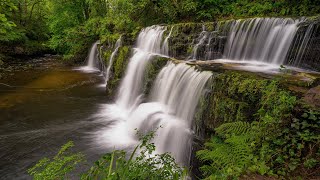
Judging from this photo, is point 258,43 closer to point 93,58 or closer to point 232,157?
point 232,157

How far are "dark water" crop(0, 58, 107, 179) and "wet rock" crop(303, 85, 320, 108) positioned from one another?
203 inches

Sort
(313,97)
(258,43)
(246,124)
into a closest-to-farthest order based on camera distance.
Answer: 1. (313,97)
2. (246,124)
3. (258,43)

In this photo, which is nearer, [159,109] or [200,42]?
[159,109]

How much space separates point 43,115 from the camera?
8961mm

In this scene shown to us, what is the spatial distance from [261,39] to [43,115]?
833cm

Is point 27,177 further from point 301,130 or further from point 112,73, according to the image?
point 112,73

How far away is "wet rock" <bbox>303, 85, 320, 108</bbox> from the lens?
11.3ft

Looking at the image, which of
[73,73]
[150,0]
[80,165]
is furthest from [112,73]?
[80,165]

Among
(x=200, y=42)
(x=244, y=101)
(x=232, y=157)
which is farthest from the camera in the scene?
(x=200, y=42)

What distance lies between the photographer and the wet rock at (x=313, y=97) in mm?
3447

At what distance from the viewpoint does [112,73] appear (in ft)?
39.7

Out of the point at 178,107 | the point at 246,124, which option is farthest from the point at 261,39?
the point at 246,124

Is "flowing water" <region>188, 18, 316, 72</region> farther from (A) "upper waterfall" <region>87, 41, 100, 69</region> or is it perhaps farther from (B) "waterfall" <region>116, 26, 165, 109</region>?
(A) "upper waterfall" <region>87, 41, 100, 69</region>

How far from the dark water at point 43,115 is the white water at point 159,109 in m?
0.76
